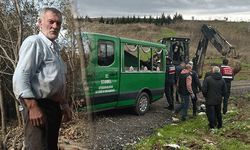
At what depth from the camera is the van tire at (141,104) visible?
22.4ft

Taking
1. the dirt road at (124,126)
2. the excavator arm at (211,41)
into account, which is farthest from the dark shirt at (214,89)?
the excavator arm at (211,41)

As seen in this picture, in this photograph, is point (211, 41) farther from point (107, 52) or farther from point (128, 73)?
point (107, 52)

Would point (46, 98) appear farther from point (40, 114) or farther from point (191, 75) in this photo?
point (191, 75)

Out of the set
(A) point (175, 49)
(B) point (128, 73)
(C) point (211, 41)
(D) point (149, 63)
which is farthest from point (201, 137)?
(C) point (211, 41)

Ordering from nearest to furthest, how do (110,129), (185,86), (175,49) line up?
(110,129) < (185,86) < (175,49)

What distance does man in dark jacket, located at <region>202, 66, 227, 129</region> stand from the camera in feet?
20.1

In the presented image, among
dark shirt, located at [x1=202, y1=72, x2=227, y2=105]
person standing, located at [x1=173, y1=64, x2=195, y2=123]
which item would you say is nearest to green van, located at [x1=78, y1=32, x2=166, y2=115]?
person standing, located at [x1=173, y1=64, x2=195, y2=123]

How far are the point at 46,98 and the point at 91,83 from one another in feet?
2.77

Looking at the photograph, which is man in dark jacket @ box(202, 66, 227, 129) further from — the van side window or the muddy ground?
the van side window

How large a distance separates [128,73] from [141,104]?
128 cm

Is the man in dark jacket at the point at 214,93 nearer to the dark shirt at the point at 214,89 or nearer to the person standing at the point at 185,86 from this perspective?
the dark shirt at the point at 214,89

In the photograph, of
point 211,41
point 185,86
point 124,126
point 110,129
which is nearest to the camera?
point 110,129

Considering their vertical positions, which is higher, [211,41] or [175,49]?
[211,41]

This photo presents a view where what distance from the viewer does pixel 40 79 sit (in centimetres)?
179
